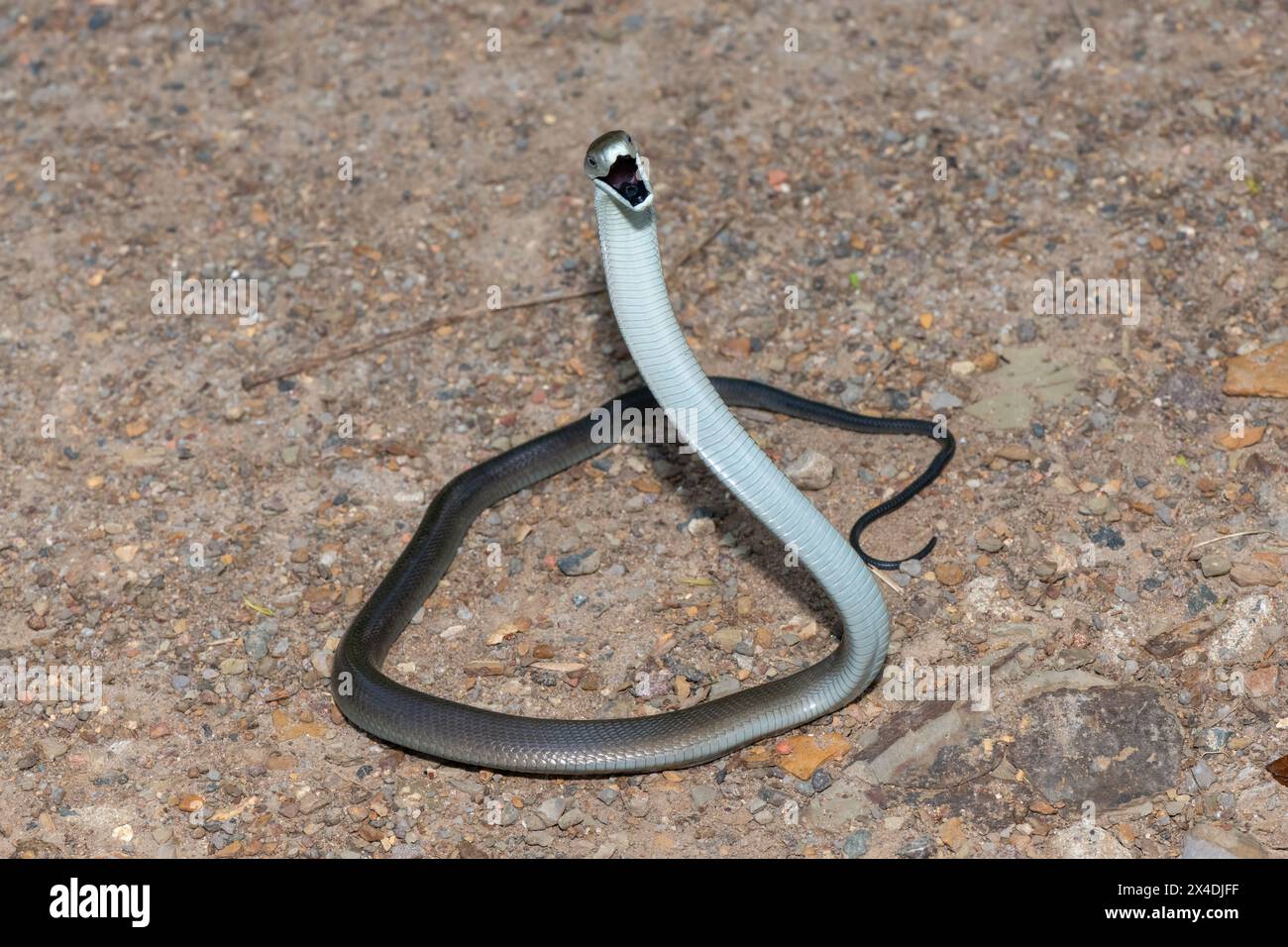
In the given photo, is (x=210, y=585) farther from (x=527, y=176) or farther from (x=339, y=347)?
(x=527, y=176)

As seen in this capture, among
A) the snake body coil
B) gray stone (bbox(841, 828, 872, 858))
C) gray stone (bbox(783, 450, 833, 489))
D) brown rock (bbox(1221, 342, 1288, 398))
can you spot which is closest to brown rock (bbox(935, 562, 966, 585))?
the snake body coil

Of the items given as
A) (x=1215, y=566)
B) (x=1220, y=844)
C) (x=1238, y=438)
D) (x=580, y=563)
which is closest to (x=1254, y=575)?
(x=1215, y=566)

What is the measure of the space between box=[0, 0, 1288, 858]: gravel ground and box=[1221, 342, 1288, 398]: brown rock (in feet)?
0.09

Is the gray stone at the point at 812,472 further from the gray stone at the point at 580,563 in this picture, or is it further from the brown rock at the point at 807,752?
the brown rock at the point at 807,752

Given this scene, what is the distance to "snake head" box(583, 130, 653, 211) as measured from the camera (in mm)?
4625

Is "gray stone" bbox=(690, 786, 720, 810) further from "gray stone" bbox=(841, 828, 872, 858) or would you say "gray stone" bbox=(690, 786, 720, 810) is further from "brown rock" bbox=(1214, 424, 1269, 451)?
"brown rock" bbox=(1214, 424, 1269, 451)

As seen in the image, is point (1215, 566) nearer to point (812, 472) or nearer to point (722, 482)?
point (812, 472)

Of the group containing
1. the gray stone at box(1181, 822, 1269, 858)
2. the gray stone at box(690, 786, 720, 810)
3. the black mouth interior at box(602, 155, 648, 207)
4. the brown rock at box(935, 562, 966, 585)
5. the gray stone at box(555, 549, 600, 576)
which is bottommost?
the gray stone at box(1181, 822, 1269, 858)

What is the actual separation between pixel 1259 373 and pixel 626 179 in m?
4.33

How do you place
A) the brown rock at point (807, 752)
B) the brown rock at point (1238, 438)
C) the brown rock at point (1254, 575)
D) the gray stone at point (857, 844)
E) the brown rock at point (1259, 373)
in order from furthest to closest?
the brown rock at point (1259, 373), the brown rock at point (1238, 438), the brown rock at point (1254, 575), the brown rock at point (807, 752), the gray stone at point (857, 844)

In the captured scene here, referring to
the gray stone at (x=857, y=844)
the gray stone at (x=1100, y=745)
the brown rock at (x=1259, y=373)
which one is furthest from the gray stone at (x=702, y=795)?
the brown rock at (x=1259, y=373)

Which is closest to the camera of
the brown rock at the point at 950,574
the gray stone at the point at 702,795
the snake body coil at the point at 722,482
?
the snake body coil at the point at 722,482

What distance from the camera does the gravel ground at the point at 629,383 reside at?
5.78 metres

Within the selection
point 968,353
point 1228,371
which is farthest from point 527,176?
point 1228,371
